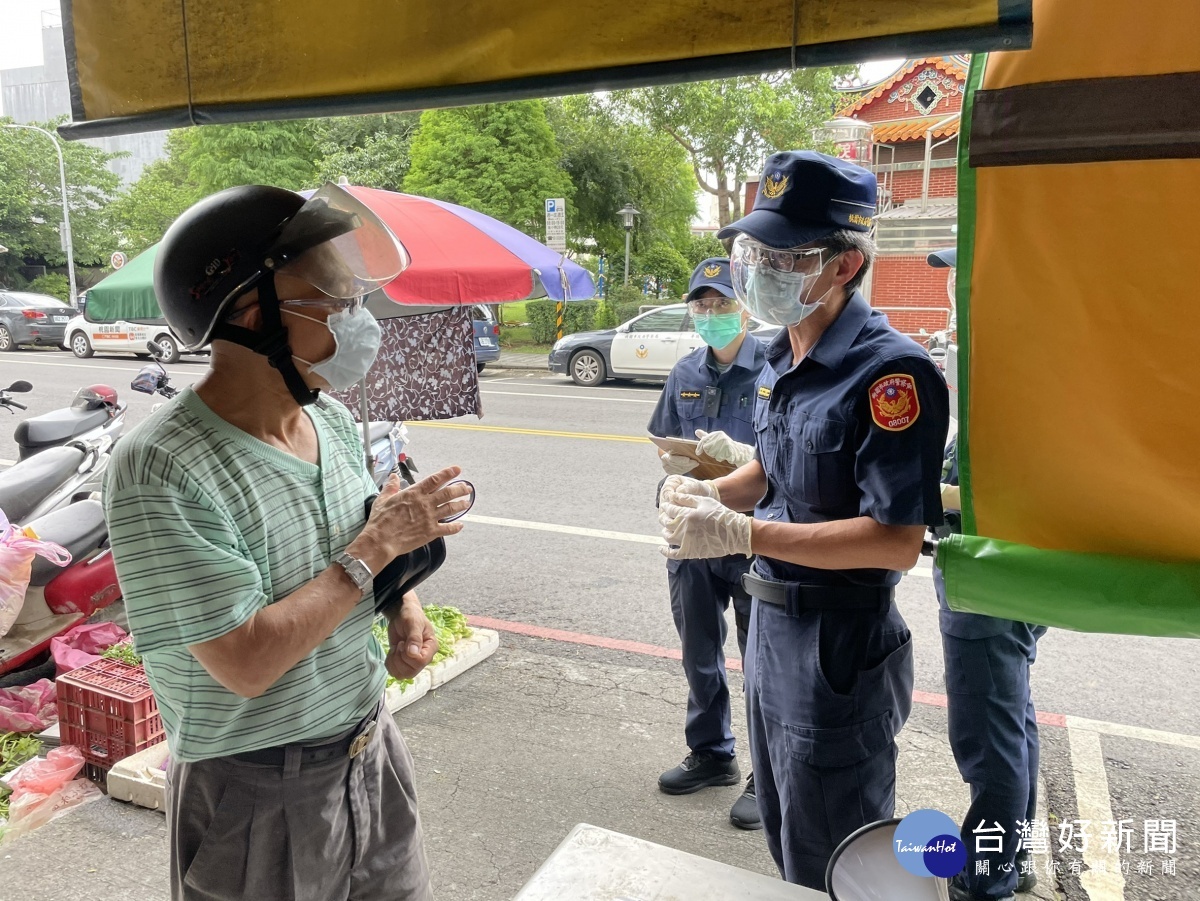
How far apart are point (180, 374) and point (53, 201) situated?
78.8 feet

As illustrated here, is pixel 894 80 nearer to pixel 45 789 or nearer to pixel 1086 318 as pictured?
pixel 45 789

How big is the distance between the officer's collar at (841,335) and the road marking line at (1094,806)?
6.59 ft

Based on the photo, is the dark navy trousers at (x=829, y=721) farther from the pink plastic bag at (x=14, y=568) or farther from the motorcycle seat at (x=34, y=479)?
the motorcycle seat at (x=34, y=479)

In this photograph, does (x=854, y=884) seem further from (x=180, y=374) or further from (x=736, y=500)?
(x=180, y=374)

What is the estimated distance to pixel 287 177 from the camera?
2631 cm

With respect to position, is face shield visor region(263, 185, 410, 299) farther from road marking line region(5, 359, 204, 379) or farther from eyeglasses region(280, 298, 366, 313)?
road marking line region(5, 359, 204, 379)

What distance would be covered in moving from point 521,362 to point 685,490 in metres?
16.8

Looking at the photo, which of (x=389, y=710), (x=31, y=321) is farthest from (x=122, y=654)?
(x=31, y=321)

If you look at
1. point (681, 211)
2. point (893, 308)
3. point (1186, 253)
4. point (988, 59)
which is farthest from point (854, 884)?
point (681, 211)

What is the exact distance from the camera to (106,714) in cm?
343

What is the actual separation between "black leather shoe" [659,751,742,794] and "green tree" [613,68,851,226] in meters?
20.2

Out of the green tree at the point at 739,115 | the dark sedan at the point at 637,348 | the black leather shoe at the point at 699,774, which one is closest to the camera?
the black leather shoe at the point at 699,774

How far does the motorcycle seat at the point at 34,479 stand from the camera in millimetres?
4633

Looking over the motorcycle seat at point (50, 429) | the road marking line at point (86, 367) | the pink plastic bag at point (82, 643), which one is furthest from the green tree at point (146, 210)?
the pink plastic bag at point (82, 643)
